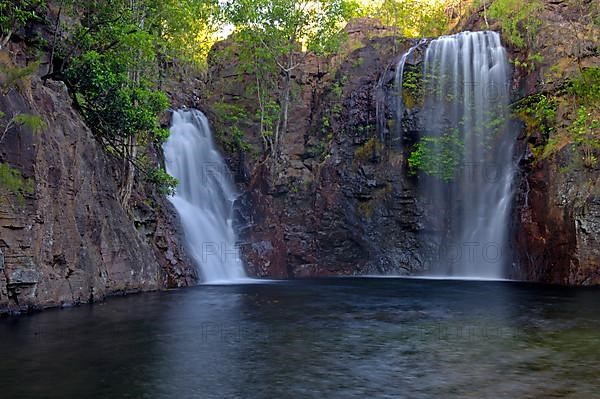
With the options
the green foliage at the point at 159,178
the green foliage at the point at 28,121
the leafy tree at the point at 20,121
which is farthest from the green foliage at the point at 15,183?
the green foliage at the point at 159,178

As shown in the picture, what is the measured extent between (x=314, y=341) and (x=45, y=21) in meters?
14.4

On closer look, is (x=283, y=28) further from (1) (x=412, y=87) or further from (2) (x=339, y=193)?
(2) (x=339, y=193)

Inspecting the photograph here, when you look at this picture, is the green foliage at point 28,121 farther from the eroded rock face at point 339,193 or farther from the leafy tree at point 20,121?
the eroded rock face at point 339,193

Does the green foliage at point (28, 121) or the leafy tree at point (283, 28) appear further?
the leafy tree at point (283, 28)

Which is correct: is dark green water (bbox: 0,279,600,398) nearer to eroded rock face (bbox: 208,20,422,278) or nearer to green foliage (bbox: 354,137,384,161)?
eroded rock face (bbox: 208,20,422,278)

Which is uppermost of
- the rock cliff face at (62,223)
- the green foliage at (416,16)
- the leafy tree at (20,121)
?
the green foliage at (416,16)

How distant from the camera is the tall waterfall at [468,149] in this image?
24.5 metres

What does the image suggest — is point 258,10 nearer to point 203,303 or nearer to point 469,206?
point 469,206

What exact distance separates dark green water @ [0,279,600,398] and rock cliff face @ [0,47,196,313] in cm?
104

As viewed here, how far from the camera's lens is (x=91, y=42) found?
17.8m

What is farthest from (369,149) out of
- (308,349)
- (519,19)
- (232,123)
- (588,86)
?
(308,349)

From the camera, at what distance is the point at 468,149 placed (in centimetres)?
2606

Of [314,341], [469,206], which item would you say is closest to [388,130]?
[469,206]

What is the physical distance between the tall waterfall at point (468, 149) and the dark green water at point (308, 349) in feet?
29.5
